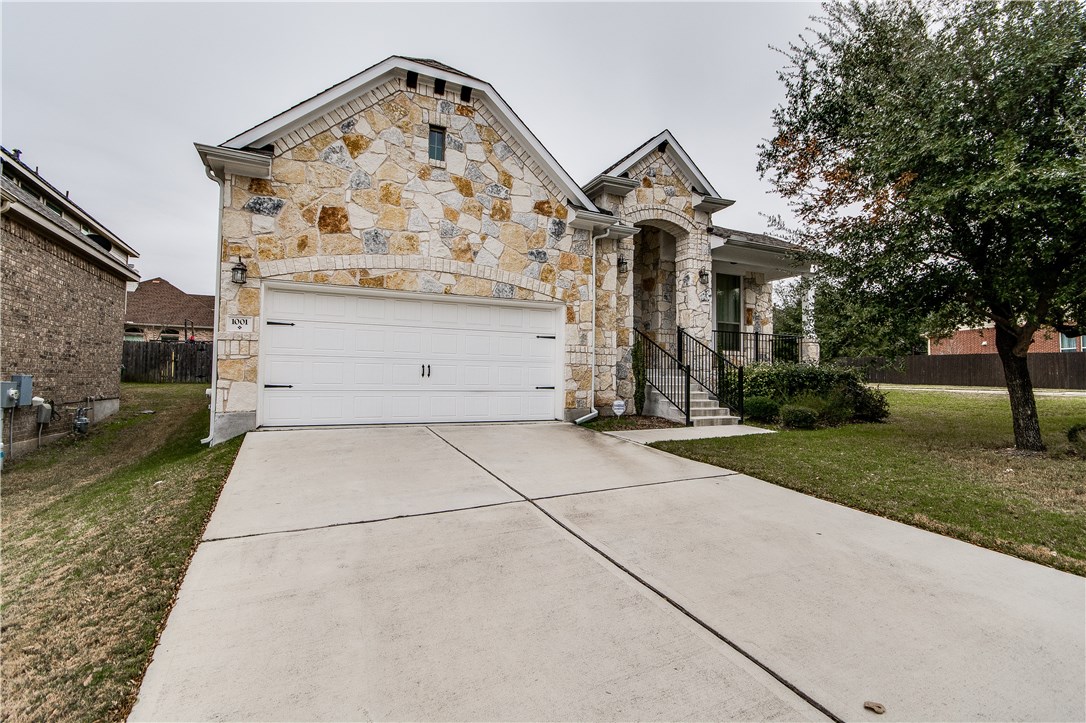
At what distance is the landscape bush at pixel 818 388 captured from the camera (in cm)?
1020

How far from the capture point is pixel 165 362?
21.0m

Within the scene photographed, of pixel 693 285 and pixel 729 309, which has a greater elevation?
pixel 693 285

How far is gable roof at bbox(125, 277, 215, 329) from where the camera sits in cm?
2664

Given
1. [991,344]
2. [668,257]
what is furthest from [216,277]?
[991,344]

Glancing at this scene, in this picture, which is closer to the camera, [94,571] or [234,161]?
[94,571]

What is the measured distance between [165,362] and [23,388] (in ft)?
50.2

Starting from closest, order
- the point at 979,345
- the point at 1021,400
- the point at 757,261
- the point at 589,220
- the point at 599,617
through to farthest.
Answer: the point at 599,617 → the point at 1021,400 → the point at 589,220 → the point at 757,261 → the point at 979,345

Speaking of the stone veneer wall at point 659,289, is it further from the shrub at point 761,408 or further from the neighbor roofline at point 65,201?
the neighbor roofline at point 65,201

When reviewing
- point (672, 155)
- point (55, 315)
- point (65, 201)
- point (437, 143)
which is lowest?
point (55, 315)

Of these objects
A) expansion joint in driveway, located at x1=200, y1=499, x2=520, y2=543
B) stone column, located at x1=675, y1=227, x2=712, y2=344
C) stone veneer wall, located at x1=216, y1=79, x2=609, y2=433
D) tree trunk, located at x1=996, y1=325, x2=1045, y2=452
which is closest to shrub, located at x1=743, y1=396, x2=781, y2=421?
stone column, located at x1=675, y1=227, x2=712, y2=344

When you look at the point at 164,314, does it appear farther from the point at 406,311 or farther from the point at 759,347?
the point at 759,347

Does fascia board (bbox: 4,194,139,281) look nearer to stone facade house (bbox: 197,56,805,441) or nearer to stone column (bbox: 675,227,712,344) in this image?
stone facade house (bbox: 197,56,805,441)

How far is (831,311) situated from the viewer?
7461mm

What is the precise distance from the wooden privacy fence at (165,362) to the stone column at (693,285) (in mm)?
20457
